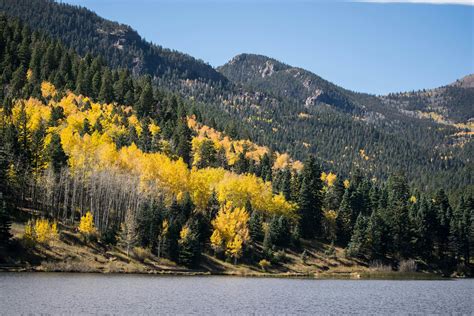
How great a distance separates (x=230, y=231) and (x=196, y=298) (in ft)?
182

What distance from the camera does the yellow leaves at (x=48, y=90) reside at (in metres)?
167

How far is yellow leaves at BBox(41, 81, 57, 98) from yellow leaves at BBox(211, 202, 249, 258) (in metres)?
74.2

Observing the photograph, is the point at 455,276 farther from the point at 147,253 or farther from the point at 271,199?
the point at 147,253

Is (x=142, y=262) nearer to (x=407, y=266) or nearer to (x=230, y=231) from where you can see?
(x=230, y=231)

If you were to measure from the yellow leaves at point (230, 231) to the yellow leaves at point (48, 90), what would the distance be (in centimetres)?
7424

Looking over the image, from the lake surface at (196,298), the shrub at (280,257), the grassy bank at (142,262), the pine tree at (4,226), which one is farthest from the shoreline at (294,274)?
the lake surface at (196,298)

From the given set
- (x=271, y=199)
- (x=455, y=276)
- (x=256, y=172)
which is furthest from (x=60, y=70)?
(x=455, y=276)

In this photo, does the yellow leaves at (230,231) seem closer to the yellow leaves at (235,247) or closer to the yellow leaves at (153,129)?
the yellow leaves at (235,247)

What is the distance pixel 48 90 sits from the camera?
170250mm

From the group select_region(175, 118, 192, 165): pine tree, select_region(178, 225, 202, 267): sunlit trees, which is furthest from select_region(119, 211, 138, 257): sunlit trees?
select_region(175, 118, 192, 165): pine tree

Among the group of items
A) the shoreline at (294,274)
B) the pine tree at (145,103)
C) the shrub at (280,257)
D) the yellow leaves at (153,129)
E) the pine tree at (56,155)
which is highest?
the pine tree at (145,103)

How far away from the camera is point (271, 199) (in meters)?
141

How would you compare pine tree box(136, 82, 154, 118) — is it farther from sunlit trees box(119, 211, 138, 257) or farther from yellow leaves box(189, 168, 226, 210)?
sunlit trees box(119, 211, 138, 257)

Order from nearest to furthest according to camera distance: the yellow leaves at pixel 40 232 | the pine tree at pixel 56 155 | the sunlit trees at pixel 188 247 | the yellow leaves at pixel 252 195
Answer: the yellow leaves at pixel 40 232 < the sunlit trees at pixel 188 247 < the pine tree at pixel 56 155 < the yellow leaves at pixel 252 195
